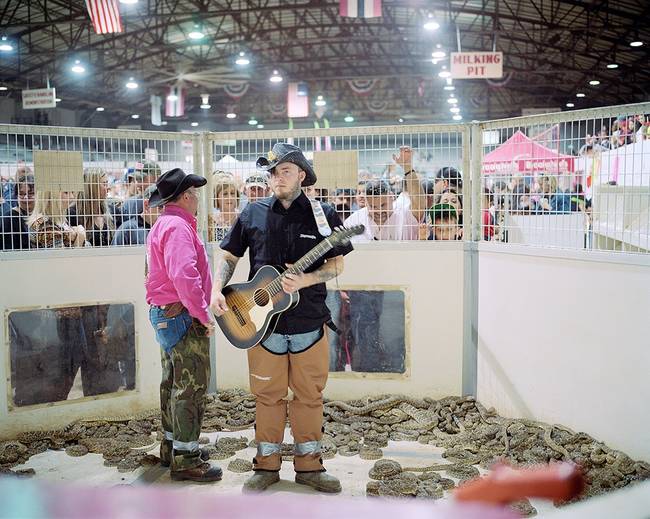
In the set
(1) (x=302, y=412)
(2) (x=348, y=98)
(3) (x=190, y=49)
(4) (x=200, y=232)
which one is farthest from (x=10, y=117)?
(1) (x=302, y=412)

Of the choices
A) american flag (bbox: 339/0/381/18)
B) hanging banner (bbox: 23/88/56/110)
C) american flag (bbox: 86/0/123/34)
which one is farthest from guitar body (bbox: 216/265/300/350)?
hanging banner (bbox: 23/88/56/110)

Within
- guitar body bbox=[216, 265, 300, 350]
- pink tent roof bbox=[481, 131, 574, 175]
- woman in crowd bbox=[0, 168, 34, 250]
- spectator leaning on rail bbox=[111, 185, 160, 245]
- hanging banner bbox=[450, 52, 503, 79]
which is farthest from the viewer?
hanging banner bbox=[450, 52, 503, 79]

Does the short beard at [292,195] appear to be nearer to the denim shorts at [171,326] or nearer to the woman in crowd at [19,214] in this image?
the denim shorts at [171,326]

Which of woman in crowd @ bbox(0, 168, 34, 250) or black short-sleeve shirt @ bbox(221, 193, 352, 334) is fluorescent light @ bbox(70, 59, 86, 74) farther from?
black short-sleeve shirt @ bbox(221, 193, 352, 334)

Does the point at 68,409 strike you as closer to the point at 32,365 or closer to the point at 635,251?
the point at 32,365

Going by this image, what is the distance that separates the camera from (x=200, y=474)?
3.91 m

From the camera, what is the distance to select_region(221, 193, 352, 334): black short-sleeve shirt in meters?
3.74

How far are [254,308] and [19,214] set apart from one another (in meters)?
2.20

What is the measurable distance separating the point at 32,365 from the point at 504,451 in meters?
3.32

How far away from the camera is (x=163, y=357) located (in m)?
4.02

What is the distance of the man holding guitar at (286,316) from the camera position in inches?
147

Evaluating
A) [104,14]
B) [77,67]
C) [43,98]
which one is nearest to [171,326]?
[104,14]

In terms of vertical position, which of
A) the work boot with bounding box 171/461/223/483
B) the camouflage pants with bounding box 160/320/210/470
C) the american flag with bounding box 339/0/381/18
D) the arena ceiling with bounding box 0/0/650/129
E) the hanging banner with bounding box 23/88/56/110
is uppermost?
the arena ceiling with bounding box 0/0/650/129

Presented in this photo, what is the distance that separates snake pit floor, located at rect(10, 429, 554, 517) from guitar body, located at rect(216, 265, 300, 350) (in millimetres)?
866
